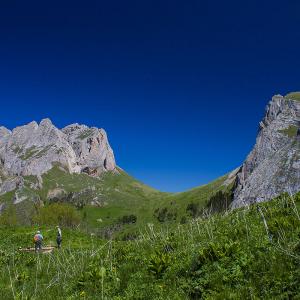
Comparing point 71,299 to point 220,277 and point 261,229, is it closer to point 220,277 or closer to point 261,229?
point 220,277

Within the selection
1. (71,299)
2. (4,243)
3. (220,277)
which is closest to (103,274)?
(71,299)

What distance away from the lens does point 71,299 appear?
12844 millimetres

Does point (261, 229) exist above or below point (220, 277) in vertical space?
above

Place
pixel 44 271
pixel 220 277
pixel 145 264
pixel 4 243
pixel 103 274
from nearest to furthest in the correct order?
pixel 220 277, pixel 103 274, pixel 145 264, pixel 44 271, pixel 4 243

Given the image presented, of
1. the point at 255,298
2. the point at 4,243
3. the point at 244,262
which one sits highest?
the point at 4,243

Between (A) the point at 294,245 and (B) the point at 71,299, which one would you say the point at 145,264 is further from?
(A) the point at 294,245

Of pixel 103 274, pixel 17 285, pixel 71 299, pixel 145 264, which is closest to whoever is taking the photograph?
pixel 71 299

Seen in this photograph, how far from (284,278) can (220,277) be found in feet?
6.45

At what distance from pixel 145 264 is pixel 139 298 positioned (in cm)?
347

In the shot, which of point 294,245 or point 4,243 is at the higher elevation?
point 4,243

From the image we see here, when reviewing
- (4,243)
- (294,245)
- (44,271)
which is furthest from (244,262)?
(4,243)

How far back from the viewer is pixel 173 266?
13.6 metres

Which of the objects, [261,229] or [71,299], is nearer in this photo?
[71,299]

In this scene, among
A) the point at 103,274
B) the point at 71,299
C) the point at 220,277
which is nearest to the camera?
the point at 220,277
